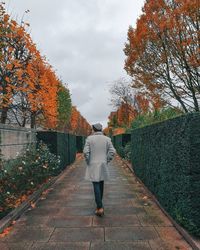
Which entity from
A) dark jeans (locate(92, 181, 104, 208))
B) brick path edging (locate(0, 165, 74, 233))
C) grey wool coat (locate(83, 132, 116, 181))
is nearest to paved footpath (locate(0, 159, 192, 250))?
brick path edging (locate(0, 165, 74, 233))

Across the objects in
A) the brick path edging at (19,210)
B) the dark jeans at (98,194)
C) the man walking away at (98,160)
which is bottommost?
the brick path edging at (19,210)

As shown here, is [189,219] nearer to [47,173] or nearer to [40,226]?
[40,226]

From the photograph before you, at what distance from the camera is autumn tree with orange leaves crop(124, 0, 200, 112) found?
1478cm

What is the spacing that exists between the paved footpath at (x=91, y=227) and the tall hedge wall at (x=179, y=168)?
1.14 ft

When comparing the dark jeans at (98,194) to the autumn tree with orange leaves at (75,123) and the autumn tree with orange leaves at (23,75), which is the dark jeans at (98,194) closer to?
the autumn tree with orange leaves at (23,75)

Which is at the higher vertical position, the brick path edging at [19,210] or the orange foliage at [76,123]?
the orange foliage at [76,123]

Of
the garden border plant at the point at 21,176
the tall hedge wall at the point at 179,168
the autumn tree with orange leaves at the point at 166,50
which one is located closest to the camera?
the tall hedge wall at the point at 179,168

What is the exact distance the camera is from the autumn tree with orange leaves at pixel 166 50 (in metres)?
14.8

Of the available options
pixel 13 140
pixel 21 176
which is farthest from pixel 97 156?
pixel 13 140

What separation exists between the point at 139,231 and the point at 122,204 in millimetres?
2267

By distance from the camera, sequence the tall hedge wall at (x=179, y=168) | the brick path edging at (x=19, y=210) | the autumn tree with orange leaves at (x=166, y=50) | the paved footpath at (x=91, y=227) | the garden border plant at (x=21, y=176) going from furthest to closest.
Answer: the autumn tree with orange leaves at (x=166, y=50) → the garden border plant at (x=21, y=176) → the brick path edging at (x=19, y=210) → the tall hedge wall at (x=179, y=168) → the paved footpath at (x=91, y=227)

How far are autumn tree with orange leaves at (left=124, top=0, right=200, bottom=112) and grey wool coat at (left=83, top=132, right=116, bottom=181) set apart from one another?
29.1ft

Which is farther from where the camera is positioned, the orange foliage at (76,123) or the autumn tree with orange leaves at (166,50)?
the orange foliage at (76,123)

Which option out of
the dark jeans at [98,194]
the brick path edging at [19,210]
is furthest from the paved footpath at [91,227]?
the dark jeans at [98,194]
